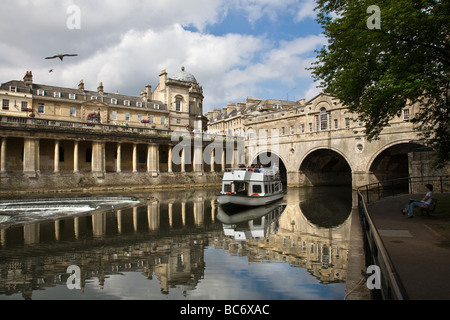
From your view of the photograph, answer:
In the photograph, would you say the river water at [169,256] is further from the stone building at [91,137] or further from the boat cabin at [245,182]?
the stone building at [91,137]

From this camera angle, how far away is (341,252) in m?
11.0

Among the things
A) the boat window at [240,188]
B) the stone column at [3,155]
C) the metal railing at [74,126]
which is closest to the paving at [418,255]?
the boat window at [240,188]

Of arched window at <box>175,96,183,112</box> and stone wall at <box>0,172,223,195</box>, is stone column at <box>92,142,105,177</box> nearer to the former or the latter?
stone wall at <box>0,172,223,195</box>

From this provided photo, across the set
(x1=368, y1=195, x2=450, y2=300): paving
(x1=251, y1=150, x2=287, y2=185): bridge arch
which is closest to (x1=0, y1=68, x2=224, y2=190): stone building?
(x1=251, y1=150, x2=287, y2=185): bridge arch

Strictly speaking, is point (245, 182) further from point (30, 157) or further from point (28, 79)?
point (28, 79)

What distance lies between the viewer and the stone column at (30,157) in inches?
1296

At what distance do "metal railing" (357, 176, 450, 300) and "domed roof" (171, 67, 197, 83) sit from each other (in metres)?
43.7

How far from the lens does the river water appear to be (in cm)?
768

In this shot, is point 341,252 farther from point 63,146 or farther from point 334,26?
point 63,146

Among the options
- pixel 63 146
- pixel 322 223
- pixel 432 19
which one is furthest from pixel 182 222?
pixel 63 146

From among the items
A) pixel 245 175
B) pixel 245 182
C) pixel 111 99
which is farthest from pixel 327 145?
pixel 111 99

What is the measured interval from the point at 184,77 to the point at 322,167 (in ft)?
→ 115

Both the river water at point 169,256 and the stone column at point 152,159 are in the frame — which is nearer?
the river water at point 169,256

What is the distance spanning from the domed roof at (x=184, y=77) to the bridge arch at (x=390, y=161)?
1656 inches
